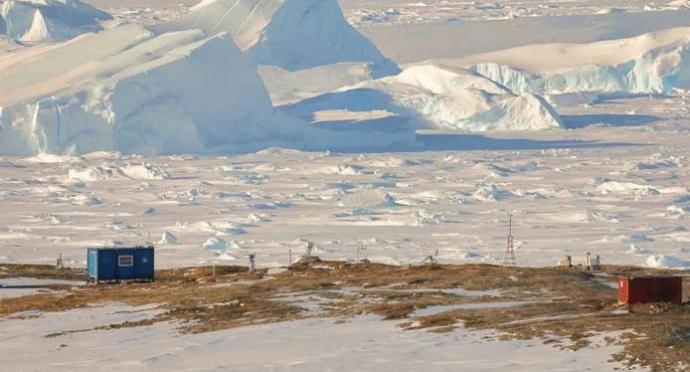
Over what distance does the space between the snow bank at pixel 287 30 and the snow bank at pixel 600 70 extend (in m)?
8.61

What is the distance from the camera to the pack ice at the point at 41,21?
412 feet

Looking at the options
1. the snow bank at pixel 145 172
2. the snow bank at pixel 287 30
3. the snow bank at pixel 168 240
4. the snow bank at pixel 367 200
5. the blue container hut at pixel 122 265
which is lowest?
the blue container hut at pixel 122 265

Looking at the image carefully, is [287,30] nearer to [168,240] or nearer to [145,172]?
[145,172]

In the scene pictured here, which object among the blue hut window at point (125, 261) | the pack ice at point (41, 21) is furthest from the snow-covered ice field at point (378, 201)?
the pack ice at point (41, 21)

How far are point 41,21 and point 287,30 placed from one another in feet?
57.5

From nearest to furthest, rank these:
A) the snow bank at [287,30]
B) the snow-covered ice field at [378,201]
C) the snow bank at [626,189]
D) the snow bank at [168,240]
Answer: the snow-covered ice field at [378,201], the snow bank at [168,240], the snow bank at [626,189], the snow bank at [287,30]

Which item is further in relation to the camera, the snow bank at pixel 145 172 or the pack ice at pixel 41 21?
the pack ice at pixel 41 21

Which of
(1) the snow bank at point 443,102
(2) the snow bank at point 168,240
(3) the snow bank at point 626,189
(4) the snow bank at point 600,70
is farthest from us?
(4) the snow bank at point 600,70

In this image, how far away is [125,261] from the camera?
33281 mm

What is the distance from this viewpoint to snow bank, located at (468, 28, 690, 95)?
401ft

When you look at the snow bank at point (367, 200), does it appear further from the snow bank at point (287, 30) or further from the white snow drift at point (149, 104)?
the snow bank at point (287, 30)

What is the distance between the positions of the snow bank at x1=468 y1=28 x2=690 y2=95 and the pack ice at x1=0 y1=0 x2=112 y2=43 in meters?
27.4

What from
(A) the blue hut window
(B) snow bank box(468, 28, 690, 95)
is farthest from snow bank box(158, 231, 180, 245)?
(B) snow bank box(468, 28, 690, 95)

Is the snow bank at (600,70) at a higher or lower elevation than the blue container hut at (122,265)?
higher
